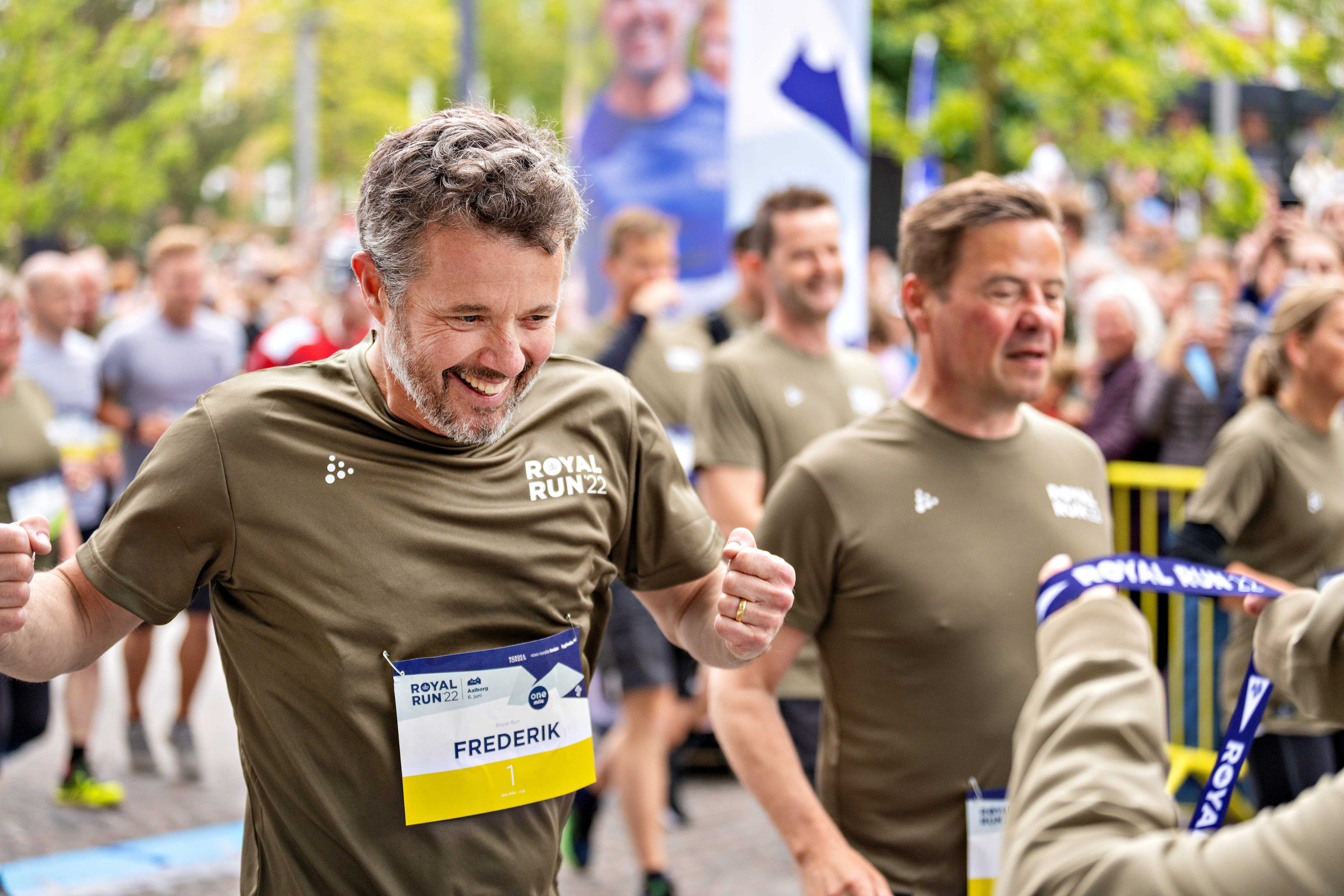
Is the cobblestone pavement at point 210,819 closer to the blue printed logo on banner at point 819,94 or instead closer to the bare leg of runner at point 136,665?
the bare leg of runner at point 136,665

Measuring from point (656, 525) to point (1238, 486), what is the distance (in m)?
2.59

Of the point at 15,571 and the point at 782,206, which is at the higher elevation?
the point at 782,206

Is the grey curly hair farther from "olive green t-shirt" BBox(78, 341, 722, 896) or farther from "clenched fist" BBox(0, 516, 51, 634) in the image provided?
"clenched fist" BBox(0, 516, 51, 634)

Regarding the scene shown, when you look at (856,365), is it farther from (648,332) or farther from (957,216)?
(957,216)

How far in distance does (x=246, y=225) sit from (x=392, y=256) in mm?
37535

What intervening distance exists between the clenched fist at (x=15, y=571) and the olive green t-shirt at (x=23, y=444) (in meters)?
4.03

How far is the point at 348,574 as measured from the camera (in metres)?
2.12

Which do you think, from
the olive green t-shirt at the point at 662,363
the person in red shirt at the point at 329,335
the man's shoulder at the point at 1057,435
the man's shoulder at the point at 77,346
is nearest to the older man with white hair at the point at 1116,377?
the olive green t-shirt at the point at 662,363

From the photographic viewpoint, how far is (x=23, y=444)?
5.86 m

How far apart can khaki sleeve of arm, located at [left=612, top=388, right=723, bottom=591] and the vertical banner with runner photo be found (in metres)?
4.73

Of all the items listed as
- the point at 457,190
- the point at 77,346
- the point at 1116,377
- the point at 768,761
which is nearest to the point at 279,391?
the point at 457,190

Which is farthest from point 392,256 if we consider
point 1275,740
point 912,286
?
point 1275,740

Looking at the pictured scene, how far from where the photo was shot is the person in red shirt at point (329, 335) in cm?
609

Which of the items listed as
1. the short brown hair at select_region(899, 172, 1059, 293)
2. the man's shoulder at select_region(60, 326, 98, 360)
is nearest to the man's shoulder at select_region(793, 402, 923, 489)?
the short brown hair at select_region(899, 172, 1059, 293)
